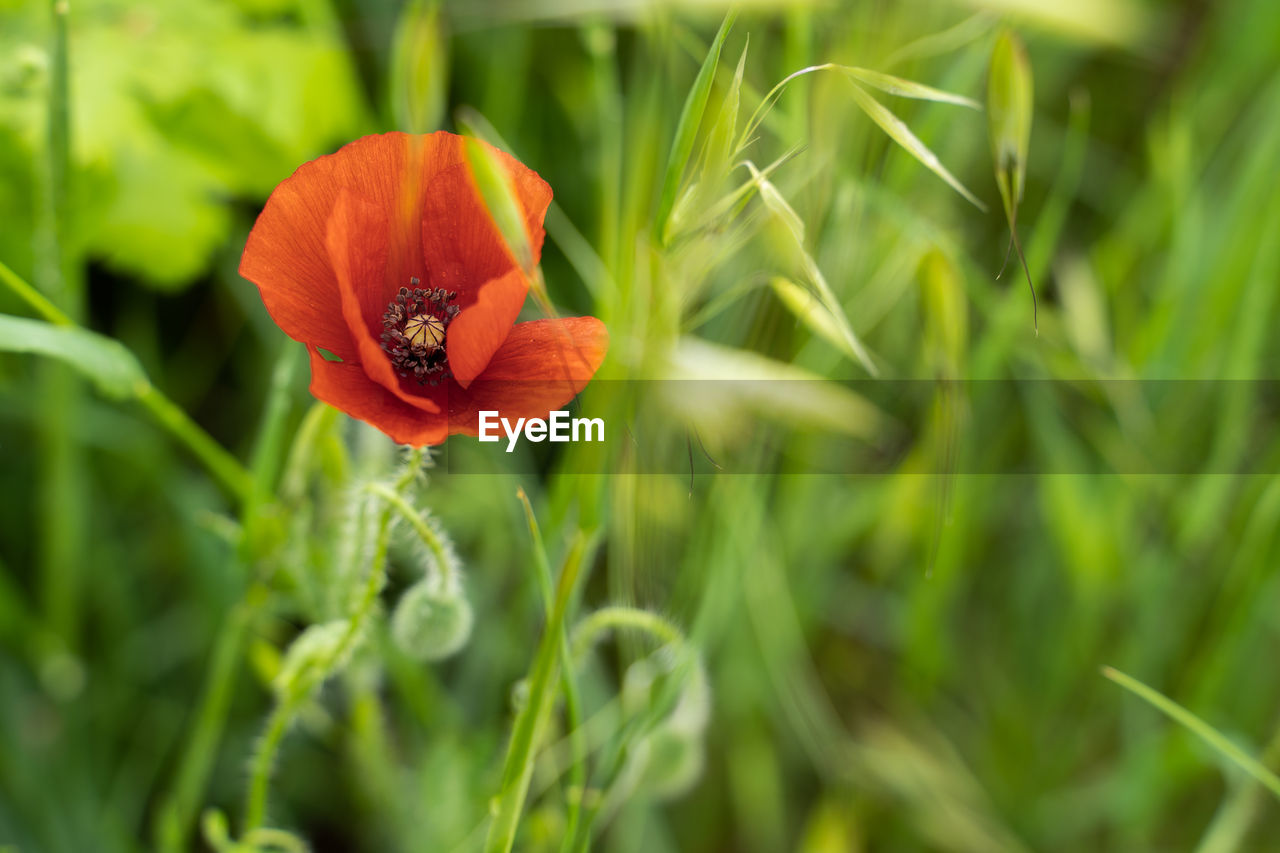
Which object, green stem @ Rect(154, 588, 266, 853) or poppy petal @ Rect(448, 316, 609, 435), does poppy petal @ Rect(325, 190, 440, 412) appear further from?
green stem @ Rect(154, 588, 266, 853)

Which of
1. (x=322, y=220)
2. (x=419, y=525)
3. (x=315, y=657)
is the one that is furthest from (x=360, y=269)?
(x=315, y=657)

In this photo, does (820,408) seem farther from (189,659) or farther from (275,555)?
(189,659)

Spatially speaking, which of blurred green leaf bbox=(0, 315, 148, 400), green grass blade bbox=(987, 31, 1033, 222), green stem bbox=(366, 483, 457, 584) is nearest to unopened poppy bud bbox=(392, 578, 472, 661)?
green stem bbox=(366, 483, 457, 584)

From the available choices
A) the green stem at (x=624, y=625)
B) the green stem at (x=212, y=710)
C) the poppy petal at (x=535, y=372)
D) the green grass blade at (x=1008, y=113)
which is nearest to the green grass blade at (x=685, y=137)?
the poppy petal at (x=535, y=372)

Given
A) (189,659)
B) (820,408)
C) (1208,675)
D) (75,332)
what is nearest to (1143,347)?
(1208,675)

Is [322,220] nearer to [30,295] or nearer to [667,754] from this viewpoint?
[30,295]

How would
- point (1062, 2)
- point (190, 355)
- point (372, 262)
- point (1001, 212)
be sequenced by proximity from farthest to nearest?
point (1001, 212)
point (190, 355)
point (1062, 2)
point (372, 262)
